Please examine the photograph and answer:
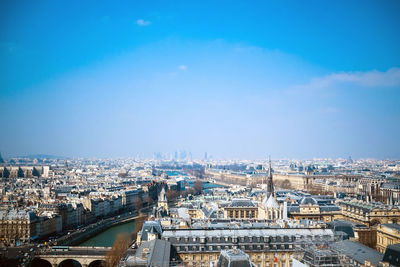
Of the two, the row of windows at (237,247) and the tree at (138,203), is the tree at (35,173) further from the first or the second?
the row of windows at (237,247)

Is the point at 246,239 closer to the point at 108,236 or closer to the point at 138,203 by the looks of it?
the point at 108,236

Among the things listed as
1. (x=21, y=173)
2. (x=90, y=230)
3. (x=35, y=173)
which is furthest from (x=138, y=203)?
(x=35, y=173)

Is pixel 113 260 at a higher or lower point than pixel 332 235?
lower

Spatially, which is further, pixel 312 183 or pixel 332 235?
Result: pixel 312 183

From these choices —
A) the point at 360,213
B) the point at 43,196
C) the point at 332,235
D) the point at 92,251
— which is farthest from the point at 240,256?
the point at 43,196

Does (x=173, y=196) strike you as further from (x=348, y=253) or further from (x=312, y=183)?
(x=348, y=253)

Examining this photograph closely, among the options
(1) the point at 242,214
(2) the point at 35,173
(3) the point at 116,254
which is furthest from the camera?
(2) the point at 35,173

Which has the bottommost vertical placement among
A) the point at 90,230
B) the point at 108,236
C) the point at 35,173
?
the point at 108,236

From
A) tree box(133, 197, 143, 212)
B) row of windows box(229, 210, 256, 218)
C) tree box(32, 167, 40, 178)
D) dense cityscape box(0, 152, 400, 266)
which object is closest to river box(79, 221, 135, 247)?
dense cityscape box(0, 152, 400, 266)

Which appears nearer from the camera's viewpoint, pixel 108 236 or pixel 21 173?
pixel 108 236
